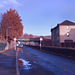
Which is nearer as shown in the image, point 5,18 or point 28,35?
point 5,18

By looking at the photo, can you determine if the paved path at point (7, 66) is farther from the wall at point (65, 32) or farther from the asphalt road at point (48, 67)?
the wall at point (65, 32)

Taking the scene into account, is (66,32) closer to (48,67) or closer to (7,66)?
(48,67)

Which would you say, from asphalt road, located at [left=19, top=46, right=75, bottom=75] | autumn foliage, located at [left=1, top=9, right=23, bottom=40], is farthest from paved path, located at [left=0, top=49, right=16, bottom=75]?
autumn foliage, located at [left=1, top=9, right=23, bottom=40]

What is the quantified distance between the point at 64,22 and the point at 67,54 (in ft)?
135

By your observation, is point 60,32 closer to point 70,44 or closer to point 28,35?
point 70,44

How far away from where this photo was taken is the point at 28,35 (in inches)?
6609

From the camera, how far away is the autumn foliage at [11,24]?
4635 centimetres

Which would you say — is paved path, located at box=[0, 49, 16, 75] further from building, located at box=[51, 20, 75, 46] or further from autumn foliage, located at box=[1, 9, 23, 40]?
building, located at box=[51, 20, 75, 46]

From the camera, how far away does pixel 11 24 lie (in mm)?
46594

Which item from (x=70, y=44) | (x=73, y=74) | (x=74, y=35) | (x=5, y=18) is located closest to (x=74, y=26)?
(x=74, y=35)

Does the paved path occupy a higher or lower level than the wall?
lower

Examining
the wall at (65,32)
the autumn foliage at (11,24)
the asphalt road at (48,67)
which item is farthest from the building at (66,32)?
the asphalt road at (48,67)

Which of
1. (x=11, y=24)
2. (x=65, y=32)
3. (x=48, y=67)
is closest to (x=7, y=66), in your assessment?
(x=48, y=67)

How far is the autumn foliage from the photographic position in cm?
Result: 4635
